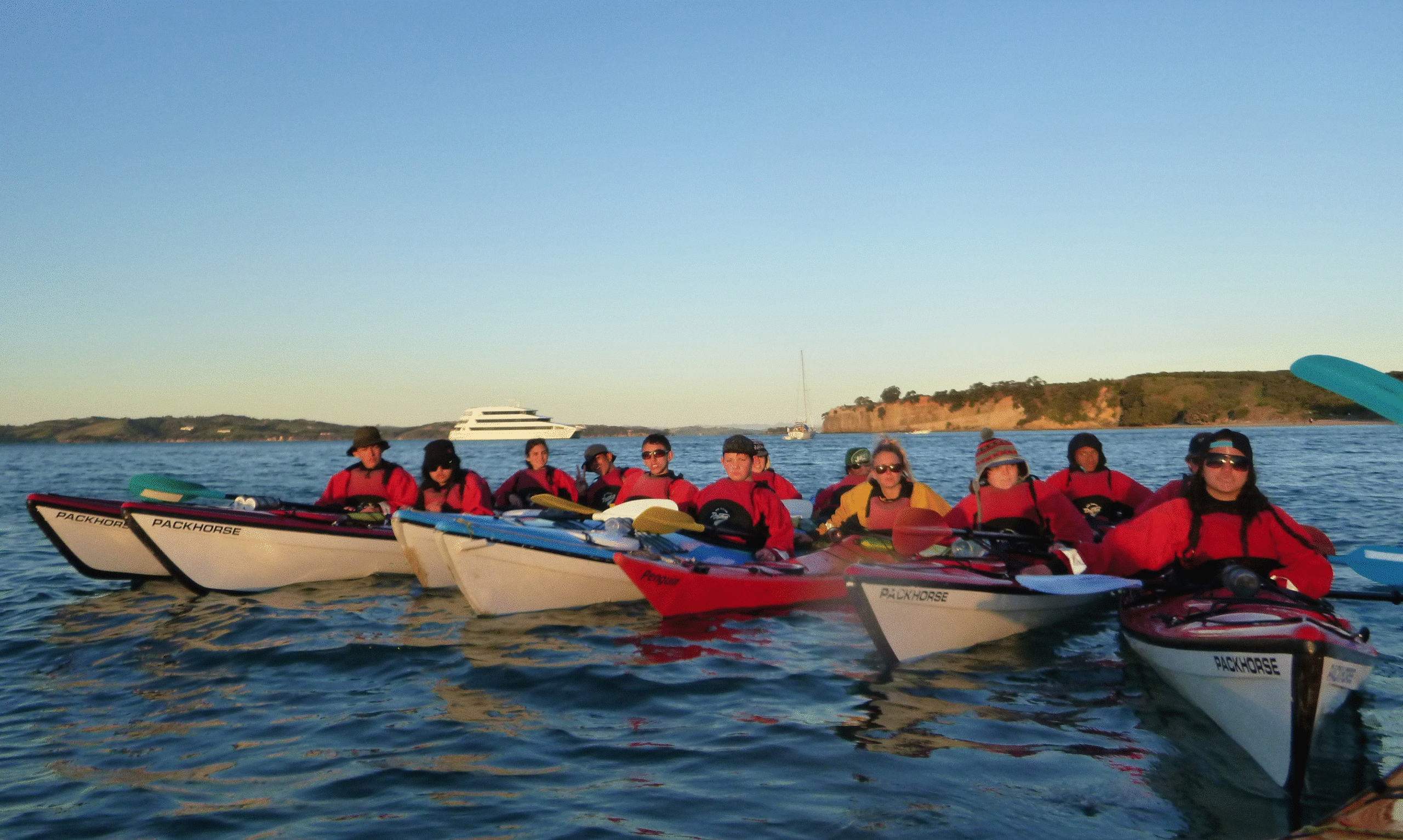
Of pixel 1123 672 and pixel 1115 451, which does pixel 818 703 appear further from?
pixel 1115 451

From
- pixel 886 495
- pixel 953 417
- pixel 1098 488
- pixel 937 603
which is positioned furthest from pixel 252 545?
pixel 953 417

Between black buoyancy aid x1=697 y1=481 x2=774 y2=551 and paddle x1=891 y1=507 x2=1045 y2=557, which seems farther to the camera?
black buoyancy aid x1=697 y1=481 x2=774 y2=551

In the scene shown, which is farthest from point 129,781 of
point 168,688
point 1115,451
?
point 1115,451

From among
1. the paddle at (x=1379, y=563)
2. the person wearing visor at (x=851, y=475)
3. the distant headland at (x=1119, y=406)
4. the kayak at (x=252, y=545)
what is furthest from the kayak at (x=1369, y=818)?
the distant headland at (x=1119, y=406)

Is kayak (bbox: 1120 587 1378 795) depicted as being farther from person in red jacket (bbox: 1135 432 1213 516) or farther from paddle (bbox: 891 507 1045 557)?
paddle (bbox: 891 507 1045 557)

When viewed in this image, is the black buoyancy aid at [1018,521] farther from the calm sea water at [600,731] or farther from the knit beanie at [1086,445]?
the knit beanie at [1086,445]

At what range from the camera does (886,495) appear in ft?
28.6

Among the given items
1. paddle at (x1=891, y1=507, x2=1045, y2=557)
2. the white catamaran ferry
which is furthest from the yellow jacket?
the white catamaran ferry

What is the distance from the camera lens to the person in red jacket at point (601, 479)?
1270cm

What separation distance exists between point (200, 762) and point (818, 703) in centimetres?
376

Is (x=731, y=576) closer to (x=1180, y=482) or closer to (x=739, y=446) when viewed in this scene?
(x=739, y=446)

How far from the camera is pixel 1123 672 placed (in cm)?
675

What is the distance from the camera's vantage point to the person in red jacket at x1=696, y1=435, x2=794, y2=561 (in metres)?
9.54

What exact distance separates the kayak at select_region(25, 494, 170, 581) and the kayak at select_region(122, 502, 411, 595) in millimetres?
632
